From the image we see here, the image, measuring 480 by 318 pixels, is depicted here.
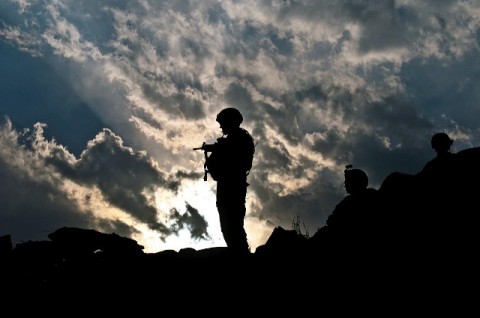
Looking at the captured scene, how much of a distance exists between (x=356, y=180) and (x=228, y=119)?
2.60 m

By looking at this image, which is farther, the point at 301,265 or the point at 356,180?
the point at 356,180

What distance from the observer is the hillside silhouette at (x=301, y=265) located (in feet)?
17.6

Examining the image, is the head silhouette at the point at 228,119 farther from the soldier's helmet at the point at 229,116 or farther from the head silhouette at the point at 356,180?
the head silhouette at the point at 356,180

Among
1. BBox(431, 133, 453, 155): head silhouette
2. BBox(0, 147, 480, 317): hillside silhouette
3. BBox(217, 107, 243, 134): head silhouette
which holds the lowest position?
BBox(0, 147, 480, 317): hillside silhouette

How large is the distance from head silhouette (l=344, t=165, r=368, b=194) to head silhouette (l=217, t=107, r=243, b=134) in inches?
88.8

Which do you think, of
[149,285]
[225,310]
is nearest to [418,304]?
[225,310]

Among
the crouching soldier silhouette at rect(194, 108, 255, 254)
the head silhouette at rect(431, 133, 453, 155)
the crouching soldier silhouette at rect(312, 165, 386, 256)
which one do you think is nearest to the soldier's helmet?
the crouching soldier silhouette at rect(194, 108, 255, 254)

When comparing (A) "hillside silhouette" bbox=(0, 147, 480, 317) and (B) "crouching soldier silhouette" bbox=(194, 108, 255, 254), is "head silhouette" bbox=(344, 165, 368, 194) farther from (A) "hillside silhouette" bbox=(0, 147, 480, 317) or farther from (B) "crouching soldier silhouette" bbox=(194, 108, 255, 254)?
(B) "crouching soldier silhouette" bbox=(194, 108, 255, 254)

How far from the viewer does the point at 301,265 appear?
6.59 meters

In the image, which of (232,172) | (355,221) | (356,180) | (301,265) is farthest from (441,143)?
(232,172)

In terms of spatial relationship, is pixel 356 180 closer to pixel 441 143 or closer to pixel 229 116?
pixel 441 143

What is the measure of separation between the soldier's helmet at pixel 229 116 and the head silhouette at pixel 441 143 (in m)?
3.92

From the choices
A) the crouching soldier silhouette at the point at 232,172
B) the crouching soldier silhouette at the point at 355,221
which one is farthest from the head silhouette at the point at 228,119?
the crouching soldier silhouette at the point at 355,221

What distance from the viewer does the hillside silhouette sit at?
212 inches
